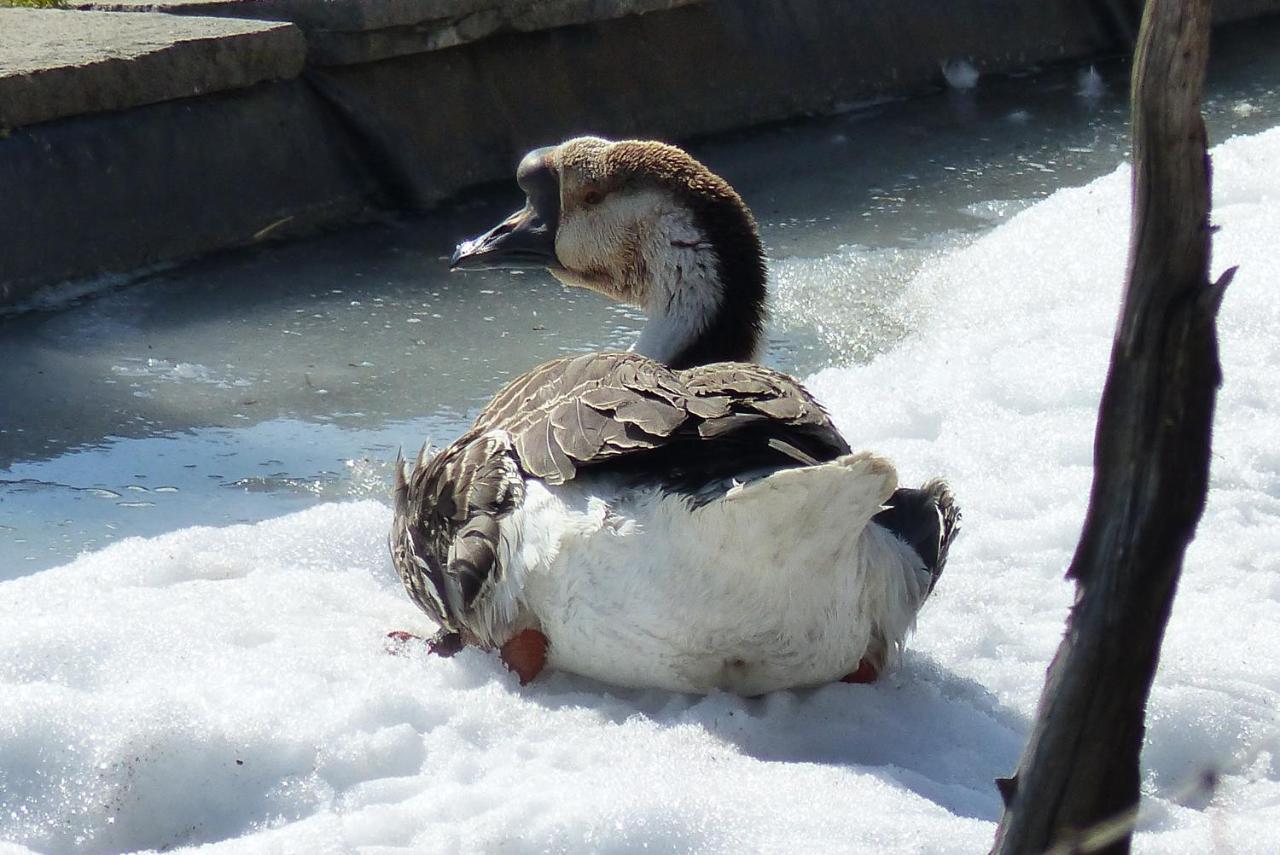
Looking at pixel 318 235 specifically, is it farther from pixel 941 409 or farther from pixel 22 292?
pixel 941 409

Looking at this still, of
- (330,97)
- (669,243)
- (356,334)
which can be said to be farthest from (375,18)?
(669,243)

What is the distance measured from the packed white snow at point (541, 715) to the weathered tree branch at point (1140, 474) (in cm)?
41

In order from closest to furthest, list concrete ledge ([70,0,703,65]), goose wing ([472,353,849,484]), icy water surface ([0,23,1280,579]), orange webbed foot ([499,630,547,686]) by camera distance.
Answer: goose wing ([472,353,849,484])
orange webbed foot ([499,630,547,686])
icy water surface ([0,23,1280,579])
concrete ledge ([70,0,703,65])

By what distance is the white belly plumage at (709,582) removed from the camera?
3.14 meters

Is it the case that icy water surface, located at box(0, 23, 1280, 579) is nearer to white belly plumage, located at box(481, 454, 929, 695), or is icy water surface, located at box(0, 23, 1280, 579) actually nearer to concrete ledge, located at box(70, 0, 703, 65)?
concrete ledge, located at box(70, 0, 703, 65)

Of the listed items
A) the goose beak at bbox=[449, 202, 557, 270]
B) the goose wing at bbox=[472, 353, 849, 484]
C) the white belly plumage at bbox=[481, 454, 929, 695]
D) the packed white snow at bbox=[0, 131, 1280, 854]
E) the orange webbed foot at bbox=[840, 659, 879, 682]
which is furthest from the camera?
the goose beak at bbox=[449, 202, 557, 270]

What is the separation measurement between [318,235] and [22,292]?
4.58ft

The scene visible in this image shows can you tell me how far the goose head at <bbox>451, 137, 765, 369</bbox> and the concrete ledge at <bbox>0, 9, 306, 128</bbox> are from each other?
2738 mm

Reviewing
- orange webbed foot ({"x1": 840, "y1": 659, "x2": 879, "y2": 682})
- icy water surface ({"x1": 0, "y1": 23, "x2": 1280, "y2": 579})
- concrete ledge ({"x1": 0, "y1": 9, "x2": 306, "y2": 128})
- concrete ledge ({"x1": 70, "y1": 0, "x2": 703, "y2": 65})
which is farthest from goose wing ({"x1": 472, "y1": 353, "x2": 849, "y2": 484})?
concrete ledge ({"x1": 70, "y1": 0, "x2": 703, "y2": 65})

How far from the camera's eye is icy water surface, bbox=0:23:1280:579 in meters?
4.95

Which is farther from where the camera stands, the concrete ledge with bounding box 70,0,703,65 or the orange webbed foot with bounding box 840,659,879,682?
the concrete ledge with bounding box 70,0,703,65

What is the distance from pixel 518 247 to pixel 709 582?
169 cm

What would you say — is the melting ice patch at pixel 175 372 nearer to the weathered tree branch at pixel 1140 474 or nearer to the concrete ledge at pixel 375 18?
the concrete ledge at pixel 375 18

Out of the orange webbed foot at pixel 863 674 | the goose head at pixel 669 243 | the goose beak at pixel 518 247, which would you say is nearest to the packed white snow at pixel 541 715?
the orange webbed foot at pixel 863 674
